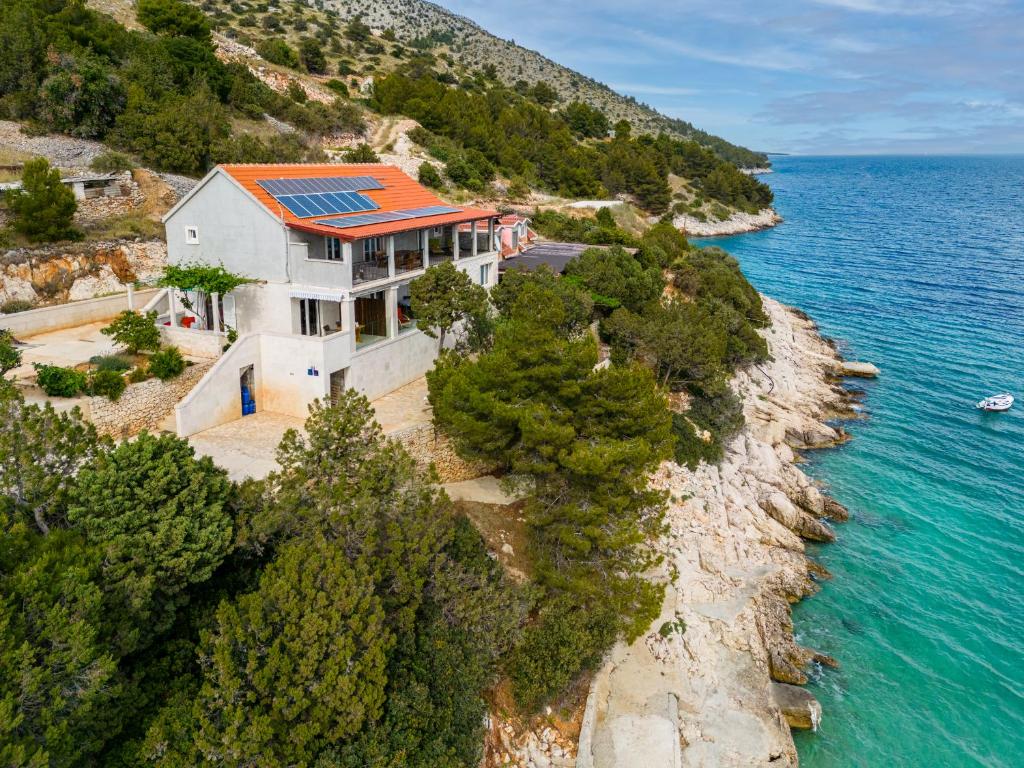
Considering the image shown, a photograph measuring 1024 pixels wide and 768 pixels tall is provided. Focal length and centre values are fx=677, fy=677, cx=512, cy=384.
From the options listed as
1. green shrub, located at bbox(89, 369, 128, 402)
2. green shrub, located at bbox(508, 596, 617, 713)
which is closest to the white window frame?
green shrub, located at bbox(89, 369, 128, 402)

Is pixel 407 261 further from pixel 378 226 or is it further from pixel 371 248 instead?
pixel 378 226

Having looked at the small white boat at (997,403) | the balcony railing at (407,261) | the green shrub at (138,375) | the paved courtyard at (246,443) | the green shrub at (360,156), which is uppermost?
the green shrub at (360,156)

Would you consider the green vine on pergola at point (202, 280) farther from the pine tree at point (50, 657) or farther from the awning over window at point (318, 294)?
the pine tree at point (50, 657)

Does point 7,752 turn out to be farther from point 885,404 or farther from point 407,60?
point 407,60

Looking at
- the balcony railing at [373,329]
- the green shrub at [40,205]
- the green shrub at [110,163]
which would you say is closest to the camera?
the balcony railing at [373,329]

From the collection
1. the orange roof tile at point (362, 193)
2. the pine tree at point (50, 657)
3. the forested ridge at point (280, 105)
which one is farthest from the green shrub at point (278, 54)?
the pine tree at point (50, 657)

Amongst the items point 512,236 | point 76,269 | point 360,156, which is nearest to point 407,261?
point 76,269

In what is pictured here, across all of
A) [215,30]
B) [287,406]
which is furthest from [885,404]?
[215,30]
